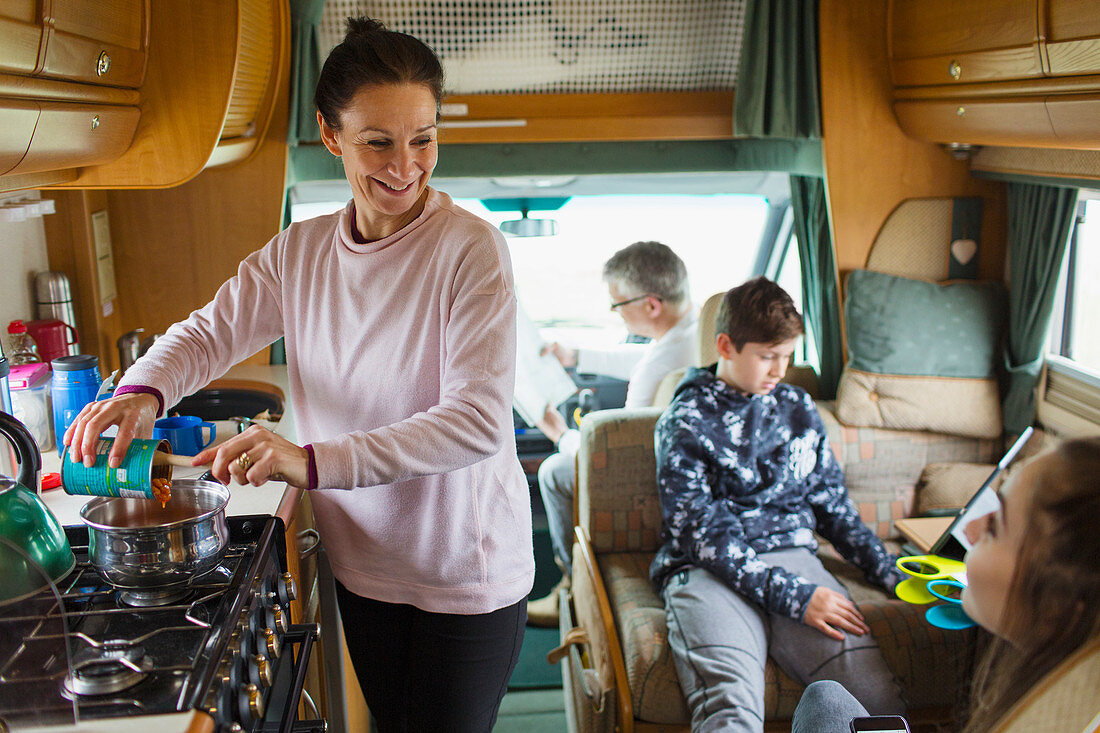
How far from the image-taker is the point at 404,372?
4.57 feet

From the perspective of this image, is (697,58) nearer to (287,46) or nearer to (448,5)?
(448,5)

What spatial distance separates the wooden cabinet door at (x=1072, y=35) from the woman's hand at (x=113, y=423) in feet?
6.47

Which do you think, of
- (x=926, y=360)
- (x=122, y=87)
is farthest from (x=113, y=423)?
(x=926, y=360)

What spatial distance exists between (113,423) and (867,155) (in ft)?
7.97

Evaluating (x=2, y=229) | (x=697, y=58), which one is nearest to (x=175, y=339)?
(x=2, y=229)

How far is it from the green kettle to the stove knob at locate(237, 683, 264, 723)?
28cm

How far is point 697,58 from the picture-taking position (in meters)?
2.86

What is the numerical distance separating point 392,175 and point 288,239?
29 centimetres

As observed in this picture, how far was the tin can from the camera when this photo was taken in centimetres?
126

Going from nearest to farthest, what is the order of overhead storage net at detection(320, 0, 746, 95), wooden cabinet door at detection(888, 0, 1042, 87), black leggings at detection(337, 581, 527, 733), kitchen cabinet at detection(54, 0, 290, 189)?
black leggings at detection(337, 581, 527, 733)
kitchen cabinet at detection(54, 0, 290, 189)
wooden cabinet door at detection(888, 0, 1042, 87)
overhead storage net at detection(320, 0, 746, 95)

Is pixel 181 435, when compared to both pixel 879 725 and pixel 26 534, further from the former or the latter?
pixel 879 725

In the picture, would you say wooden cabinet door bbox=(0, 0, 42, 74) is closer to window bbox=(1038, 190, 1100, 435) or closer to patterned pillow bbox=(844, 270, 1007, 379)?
patterned pillow bbox=(844, 270, 1007, 379)

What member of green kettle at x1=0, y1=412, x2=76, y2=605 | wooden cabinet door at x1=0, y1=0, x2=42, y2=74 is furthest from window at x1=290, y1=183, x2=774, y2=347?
green kettle at x1=0, y1=412, x2=76, y2=605

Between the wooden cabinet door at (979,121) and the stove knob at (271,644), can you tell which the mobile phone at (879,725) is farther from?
the wooden cabinet door at (979,121)
